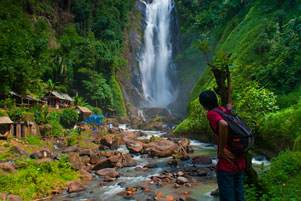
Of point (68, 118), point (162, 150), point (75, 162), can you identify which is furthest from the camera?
point (68, 118)

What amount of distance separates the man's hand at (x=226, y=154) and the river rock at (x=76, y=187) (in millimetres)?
6506

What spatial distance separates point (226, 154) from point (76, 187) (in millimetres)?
6620

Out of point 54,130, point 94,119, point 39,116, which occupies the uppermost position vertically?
point 39,116

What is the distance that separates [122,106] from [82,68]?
30.9 feet

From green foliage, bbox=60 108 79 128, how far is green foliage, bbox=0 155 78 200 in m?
14.6

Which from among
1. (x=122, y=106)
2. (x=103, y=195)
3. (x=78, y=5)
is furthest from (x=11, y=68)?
(x=78, y=5)

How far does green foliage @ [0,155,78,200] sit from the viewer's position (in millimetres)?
6559

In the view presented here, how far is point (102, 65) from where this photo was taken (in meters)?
36.0

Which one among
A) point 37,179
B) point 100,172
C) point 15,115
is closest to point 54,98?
point 15,115

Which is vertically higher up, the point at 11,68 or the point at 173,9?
the point at 173,9

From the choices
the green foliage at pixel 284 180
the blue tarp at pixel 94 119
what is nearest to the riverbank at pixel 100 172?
the green foliage at pixel 284 180

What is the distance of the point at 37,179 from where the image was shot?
7215 mm

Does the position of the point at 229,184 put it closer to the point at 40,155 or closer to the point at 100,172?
the point at 100,172

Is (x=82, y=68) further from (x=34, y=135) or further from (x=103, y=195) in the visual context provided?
(x=103, y=195)
